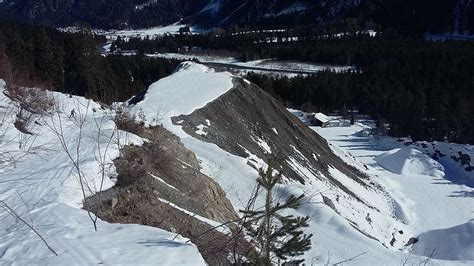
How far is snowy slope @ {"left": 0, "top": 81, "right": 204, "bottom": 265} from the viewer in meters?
4.95

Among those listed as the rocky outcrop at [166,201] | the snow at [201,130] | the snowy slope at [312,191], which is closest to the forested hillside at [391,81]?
the snowy slope at [312,191]

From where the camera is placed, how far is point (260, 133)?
25578 mm

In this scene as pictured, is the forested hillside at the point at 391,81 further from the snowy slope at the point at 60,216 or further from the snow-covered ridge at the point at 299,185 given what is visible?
the snowy slope at the point at 60,216

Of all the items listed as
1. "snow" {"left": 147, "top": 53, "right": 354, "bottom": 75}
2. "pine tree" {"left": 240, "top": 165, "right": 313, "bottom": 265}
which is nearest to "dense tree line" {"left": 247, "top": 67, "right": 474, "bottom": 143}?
"snow" {"left": 147, "top": 53, "right": 354, "bottom": 75}

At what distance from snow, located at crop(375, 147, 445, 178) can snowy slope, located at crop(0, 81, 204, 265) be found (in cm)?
3373

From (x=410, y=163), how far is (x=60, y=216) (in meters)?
38.3

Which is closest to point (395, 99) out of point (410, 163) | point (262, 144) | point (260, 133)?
point (410, 163)

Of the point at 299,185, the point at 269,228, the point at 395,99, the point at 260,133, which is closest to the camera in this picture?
the point at 269,228

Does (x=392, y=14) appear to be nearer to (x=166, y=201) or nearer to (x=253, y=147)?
(x=253, y=147)

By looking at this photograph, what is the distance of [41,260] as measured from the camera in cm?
482

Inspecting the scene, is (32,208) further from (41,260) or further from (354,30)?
(354,30)

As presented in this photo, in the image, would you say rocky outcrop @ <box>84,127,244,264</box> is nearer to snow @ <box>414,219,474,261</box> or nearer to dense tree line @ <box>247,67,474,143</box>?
snow @ <box>414,219,474,261</box>

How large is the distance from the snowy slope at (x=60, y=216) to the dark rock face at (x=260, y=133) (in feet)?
36.7

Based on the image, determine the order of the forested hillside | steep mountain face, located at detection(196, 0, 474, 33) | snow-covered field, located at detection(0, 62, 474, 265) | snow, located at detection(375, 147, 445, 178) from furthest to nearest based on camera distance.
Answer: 1. steep mountain face, located at detection(196, 0, 474, 33)
2. the forested hillside
3. snow, located at detection(375, 147, 445, 178)
4. snow-covered field, located at detection(0, 62, 474, 265)
